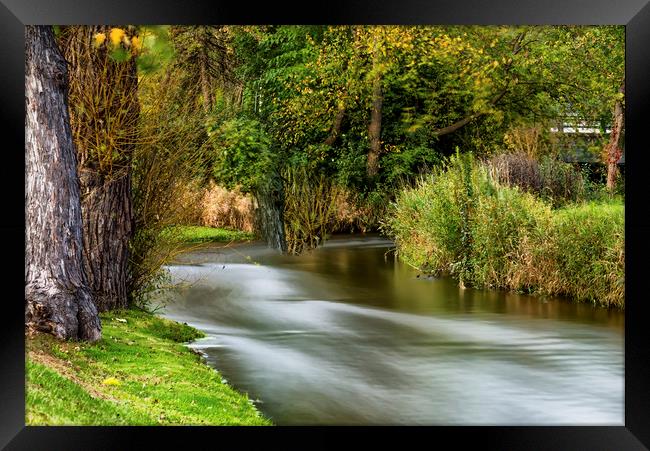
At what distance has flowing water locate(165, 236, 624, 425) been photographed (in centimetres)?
902

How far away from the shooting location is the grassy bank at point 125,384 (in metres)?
6.42

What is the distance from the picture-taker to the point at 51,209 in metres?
7.42

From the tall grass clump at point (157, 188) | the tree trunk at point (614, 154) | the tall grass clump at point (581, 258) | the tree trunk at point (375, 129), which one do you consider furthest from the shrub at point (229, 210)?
the tall grass clump at point (157, 188)

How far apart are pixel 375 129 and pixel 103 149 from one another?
42.1 feet

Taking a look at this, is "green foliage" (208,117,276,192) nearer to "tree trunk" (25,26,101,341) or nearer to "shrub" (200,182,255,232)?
"shrub" (200,182,255,232)

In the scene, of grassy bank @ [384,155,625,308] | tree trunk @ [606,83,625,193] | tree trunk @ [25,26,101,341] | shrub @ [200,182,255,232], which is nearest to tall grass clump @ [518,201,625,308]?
grassy bank @ [384,155,625,308]

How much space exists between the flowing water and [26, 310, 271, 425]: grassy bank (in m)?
0.58

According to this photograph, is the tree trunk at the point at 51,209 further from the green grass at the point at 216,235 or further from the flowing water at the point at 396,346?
the green grass at the point at 216,235

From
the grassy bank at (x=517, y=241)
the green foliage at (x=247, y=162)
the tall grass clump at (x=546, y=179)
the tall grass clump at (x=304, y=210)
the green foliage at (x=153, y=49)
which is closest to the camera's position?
the green foliage at (x=153, y=49)

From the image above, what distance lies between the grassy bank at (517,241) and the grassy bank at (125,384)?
5.20m

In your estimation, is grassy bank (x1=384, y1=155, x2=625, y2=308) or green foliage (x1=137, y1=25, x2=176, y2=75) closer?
green foliage (x1=137, y1=25, x2=176, y2=75)
